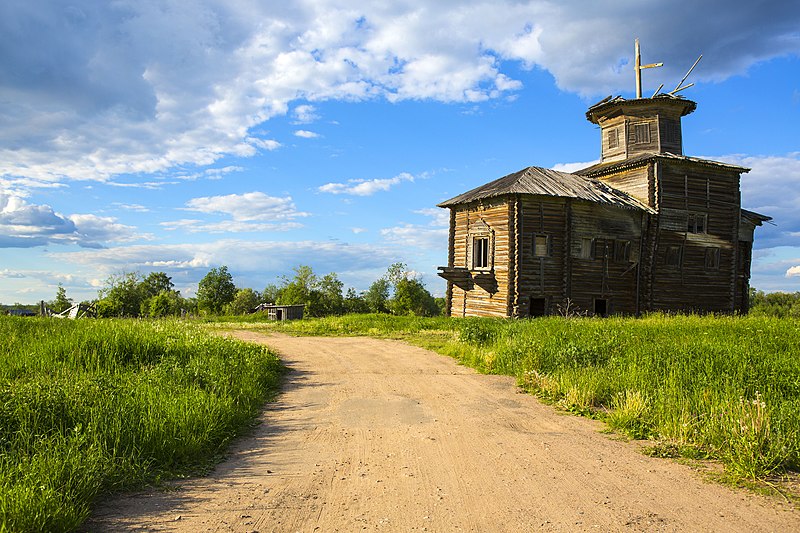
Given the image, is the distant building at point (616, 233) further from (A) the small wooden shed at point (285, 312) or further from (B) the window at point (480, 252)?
(A) the small wooden shed at point (285, 312)

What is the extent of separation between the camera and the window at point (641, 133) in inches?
1277

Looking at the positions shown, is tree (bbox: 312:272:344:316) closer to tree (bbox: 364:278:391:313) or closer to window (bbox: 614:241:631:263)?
tree (bbox: 364:278:391:313)

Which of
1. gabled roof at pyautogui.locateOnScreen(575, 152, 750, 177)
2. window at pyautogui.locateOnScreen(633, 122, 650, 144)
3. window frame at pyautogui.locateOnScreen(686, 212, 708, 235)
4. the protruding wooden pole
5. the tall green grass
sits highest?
the protruding wooden pole

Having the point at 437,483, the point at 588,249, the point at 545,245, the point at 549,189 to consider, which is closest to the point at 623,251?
the point at 588,249

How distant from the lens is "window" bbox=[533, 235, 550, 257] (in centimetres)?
2617

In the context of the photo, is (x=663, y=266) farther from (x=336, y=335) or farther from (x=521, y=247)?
(x=336, y=335)

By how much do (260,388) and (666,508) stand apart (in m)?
6.80

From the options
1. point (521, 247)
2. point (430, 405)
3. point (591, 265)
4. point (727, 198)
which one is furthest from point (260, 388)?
point (727, 198)

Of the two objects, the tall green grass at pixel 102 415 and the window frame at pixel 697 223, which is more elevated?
the window frame at pixel 697 223

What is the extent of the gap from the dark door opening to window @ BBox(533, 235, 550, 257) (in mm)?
4656

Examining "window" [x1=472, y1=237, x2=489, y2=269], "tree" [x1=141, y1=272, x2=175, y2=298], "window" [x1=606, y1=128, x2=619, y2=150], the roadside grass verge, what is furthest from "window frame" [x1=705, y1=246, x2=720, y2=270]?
"tree" [x1=141, y1=272, x2=175, y2=298]

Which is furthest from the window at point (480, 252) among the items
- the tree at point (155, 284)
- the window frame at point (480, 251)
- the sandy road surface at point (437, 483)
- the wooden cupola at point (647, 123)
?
the tree at point (155, 284)

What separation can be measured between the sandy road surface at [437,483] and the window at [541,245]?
18.7m

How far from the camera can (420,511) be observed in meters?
4.48
